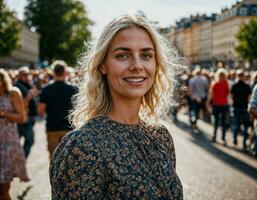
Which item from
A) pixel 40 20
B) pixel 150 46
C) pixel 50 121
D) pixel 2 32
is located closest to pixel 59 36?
pixel 40 20

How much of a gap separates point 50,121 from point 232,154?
4.78 m

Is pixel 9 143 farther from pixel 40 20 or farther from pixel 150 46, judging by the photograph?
pixel 40 20

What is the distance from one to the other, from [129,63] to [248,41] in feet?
218

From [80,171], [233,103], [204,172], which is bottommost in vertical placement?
[204,172]

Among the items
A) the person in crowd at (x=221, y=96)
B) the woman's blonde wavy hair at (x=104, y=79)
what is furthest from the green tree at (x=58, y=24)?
the woman's blonde wavy hair at (x=104, y=79)

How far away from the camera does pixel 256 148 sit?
24.6 ft

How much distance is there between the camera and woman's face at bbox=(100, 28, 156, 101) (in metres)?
2.29

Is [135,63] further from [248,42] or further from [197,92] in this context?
[248,42]

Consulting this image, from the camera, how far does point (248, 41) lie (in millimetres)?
66500

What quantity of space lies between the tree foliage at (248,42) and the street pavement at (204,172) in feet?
178

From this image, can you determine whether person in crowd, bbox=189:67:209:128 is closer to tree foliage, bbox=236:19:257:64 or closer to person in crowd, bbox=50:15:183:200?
person in crowd, bbox=50:15:183:200

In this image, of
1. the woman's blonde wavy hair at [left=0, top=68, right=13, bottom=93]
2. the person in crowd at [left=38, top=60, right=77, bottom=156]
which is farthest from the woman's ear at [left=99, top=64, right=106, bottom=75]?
the person in crowd at [left=38, top=60, right=77, bottom=156]

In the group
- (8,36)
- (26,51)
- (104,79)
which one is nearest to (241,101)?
(104,79)

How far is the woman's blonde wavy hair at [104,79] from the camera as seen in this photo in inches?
91.2
